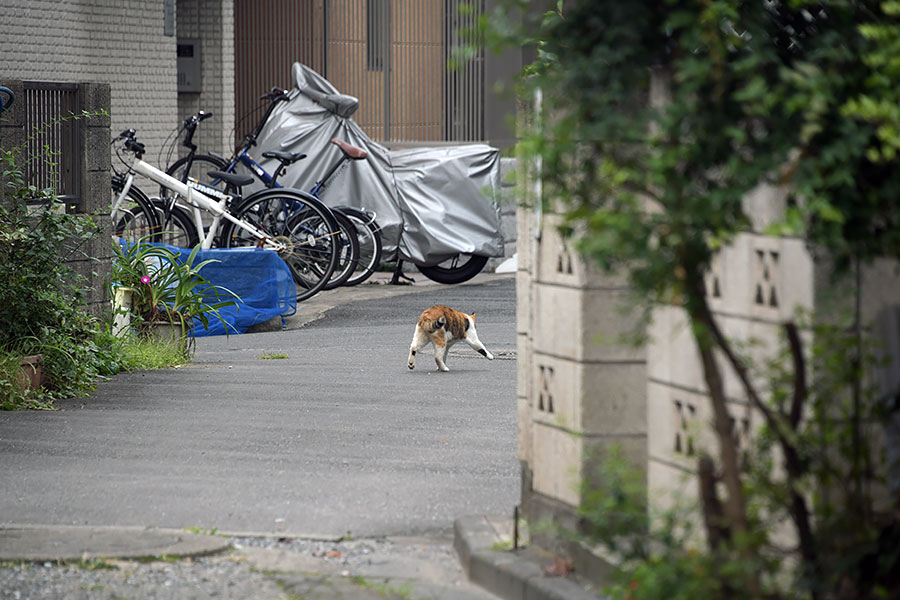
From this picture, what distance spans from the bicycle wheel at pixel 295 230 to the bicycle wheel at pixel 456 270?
8.92 feet

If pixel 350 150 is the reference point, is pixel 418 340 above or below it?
below

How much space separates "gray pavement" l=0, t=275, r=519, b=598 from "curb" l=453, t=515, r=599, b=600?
10cm

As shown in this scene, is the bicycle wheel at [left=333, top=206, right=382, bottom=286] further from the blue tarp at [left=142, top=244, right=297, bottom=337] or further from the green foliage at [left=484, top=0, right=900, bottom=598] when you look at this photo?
the green foliage at [left=484, top=0, right=900, bottom=598]

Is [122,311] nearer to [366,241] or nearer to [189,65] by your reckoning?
[366,241]

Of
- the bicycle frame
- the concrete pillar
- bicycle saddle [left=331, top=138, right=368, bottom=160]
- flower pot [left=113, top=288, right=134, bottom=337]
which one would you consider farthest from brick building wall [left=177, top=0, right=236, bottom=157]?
the concrete pillar

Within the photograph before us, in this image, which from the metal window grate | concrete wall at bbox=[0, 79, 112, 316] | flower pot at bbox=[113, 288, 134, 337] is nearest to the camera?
the metal window grate

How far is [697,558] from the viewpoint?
4.08 metres

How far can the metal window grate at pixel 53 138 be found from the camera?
1076 cm

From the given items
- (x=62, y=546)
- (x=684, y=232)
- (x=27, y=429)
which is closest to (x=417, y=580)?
(x=62, y=546)

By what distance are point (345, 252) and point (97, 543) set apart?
35.1ft

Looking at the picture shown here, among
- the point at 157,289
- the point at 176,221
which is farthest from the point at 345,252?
the point at 157,289

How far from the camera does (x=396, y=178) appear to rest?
19000 mm

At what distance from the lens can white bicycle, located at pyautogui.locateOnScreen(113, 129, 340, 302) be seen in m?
16.1

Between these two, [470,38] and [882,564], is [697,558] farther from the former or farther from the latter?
[470,38]
